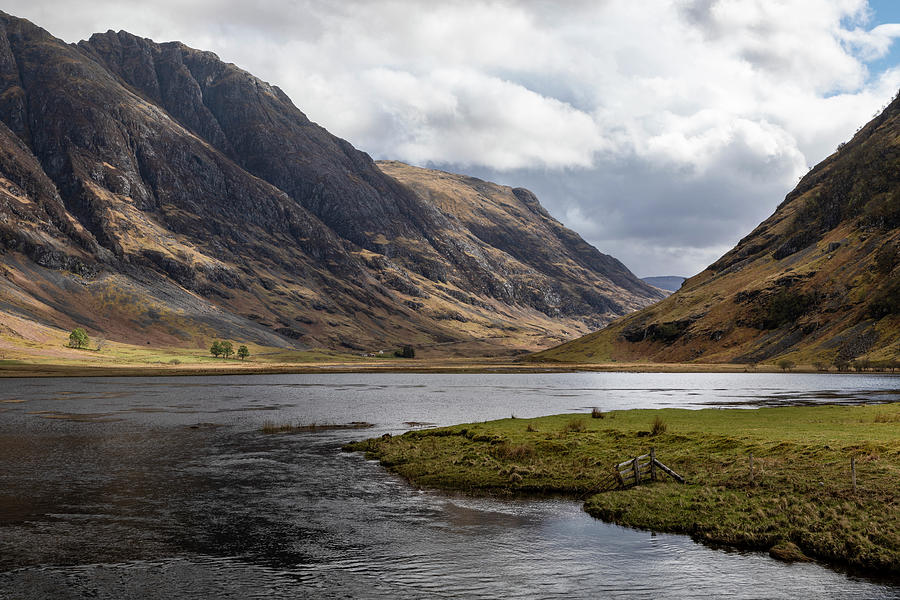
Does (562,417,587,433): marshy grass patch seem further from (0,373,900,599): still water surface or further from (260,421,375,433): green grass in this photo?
(260,421,375,433): green grass

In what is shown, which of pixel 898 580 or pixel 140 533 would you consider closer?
pixel 898 580

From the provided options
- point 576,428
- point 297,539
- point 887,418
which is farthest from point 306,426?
point 887,418

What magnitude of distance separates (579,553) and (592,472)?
14651 mm

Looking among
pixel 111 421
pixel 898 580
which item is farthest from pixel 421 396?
pixel 898 580

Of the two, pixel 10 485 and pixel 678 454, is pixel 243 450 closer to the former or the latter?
pixel 10 485

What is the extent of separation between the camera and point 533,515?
127 ft

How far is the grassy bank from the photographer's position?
30.3 metres

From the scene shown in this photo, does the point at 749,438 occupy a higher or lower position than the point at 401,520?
higher

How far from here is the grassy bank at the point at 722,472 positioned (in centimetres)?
3030

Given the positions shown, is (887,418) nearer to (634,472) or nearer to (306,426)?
(634,472)

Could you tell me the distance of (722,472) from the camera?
40.5 metres

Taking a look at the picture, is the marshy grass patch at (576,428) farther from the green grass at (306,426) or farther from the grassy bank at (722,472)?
the green grass at (306,426)

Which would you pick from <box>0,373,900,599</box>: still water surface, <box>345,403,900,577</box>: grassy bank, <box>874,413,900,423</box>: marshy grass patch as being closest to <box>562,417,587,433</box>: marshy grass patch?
<box>345,403,900,577</box>: grassy bank

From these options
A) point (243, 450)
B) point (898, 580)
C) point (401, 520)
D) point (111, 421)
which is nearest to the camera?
point (898, 580)
